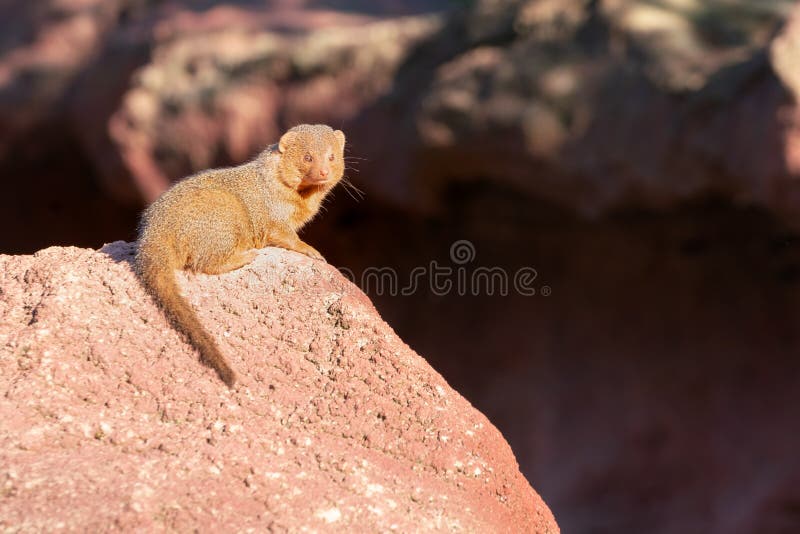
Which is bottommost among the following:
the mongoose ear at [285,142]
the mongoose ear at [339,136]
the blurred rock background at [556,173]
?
the blurred rock background at [556,173]

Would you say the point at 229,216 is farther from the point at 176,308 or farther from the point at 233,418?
the point at 233,418

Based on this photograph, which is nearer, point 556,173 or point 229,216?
point 229,216

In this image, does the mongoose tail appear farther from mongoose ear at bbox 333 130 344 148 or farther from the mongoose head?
mongoose ear at bbox 333 130 344 148

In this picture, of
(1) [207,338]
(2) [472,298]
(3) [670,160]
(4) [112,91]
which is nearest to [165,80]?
(4) [112,91]

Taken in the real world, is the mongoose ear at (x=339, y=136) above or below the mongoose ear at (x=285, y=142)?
below

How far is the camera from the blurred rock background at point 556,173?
249 inches

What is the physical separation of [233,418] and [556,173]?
4.53m

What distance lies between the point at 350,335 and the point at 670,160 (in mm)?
3952

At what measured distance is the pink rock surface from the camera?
237 centimetres

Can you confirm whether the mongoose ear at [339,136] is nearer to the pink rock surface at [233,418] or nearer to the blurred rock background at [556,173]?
the pink rock surface at [233,418]

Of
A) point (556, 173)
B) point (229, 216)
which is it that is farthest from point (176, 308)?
point (556, 173)

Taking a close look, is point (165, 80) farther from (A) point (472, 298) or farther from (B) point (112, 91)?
(A) point (472, 298)

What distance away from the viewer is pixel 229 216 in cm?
351

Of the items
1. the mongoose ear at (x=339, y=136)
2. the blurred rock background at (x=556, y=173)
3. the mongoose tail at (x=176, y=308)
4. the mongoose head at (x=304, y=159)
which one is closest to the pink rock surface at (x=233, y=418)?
the mongoose tail at (x=176, y=308)
